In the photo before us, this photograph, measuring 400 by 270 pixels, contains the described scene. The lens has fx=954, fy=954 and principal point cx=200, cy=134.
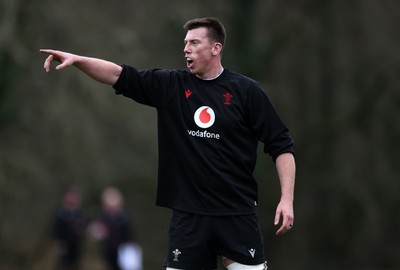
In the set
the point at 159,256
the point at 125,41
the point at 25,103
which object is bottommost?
the point at 159,256

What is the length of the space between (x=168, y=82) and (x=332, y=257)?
60.1ft

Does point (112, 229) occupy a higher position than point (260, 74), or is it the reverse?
point (260, 74)

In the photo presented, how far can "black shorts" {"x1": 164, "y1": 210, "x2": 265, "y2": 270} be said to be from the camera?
6.47m

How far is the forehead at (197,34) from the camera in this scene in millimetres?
6703

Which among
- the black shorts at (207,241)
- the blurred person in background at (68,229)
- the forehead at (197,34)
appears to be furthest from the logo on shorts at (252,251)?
the blurred person in background at (68,229)

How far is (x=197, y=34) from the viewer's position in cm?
671

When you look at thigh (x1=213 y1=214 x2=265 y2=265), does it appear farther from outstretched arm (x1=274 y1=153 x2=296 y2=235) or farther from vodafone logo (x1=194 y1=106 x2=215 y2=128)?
vodafone logo (x1=194 y1=106 x2=215 y2=128)

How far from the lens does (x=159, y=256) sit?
24594 mm

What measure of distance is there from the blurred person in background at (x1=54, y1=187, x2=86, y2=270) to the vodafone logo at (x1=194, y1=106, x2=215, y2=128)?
12.0 metres

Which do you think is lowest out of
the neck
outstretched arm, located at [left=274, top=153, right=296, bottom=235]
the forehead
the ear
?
outstretched arm, located at [left=274, top=153, right=296, bottom=235]

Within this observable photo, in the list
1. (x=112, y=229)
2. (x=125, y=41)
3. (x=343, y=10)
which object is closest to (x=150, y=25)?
(x=125, y=41)

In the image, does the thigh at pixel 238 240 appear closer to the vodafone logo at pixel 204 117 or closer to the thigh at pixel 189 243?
the thigh at pixel 189 243

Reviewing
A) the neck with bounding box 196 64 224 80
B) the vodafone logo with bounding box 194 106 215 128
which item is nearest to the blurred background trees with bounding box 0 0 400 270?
the neck with bounding box 196 64 224 80

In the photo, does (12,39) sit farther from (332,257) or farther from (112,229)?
(332,257)
